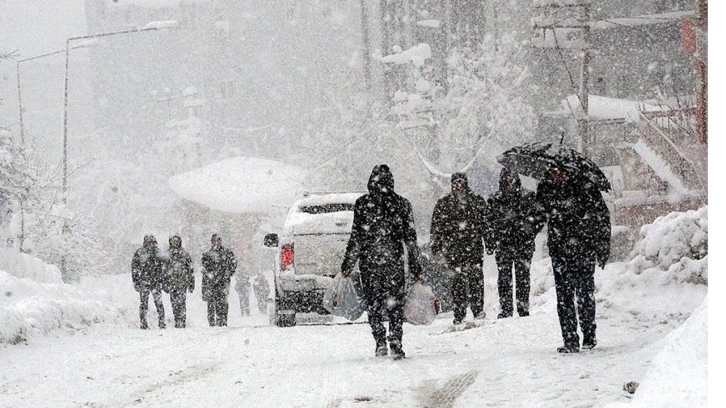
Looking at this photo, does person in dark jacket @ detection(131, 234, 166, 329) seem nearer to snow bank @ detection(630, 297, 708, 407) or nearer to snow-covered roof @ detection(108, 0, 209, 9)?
snow bank @ detection(630, 297, 708, 407)

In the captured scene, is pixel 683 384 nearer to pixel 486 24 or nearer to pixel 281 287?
pixel 281 287

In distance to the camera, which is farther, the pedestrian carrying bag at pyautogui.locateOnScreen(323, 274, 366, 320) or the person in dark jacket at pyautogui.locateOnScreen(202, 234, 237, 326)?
the person in dark jacket at pyautogui.locateOnScreen(202, 234, 237, 326)

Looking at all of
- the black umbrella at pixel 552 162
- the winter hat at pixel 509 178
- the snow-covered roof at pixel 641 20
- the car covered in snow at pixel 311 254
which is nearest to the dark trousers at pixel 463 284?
the winter hat at pixel 509 178

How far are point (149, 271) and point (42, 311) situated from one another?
270cm

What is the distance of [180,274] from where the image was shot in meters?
16.3

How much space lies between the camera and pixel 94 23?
76375 millimetres

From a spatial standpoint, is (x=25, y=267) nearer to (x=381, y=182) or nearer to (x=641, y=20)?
(x=381, y=182)

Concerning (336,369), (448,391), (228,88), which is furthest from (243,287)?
(228,88)

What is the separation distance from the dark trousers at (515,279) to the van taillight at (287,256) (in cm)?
252

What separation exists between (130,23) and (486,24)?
116 feet

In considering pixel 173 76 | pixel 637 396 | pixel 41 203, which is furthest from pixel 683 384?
pixel 173 76

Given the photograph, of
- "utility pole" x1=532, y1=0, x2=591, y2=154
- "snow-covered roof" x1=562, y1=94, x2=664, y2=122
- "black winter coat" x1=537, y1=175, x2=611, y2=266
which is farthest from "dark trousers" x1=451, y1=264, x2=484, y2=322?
"snow-covered roof" x1=562, y1=94, x2=664, y2=122

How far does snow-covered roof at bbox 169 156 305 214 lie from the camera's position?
53219 mm

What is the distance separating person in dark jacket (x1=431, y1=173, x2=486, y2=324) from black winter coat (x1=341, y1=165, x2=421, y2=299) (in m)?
2.68
